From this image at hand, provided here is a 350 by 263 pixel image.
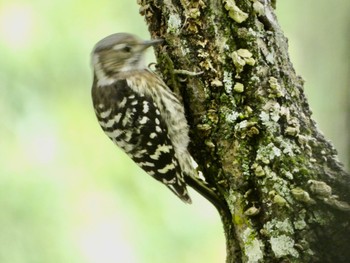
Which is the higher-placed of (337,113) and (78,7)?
(78,7)

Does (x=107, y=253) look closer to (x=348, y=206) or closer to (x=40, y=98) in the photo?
(x=40, y=98)

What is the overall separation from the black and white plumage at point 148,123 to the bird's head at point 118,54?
5cm

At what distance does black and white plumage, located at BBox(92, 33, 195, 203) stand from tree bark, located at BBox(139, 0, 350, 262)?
0.53 feet

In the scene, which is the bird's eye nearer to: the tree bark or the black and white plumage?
the black and white plumage

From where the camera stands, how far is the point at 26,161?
15.3 ft

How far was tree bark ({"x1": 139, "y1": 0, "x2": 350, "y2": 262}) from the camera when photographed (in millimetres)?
2322

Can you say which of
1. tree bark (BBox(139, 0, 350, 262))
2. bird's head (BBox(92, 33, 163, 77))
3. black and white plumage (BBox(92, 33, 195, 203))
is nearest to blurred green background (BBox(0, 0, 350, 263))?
bird's head (BBox(92, 33, 163, 77))

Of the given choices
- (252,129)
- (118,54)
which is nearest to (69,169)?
(118,54)

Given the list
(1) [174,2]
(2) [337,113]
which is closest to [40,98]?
(1) [174,2]

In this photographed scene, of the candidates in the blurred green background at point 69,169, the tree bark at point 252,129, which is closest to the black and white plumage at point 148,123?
the tree bark at point 252,129

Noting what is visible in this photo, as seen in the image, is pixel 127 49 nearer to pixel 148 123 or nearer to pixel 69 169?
pixel 148 123

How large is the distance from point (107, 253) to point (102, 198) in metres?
0.46

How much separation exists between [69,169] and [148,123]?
199 cm

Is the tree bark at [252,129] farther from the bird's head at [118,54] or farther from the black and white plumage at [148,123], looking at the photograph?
the bird's head at [118,54]
